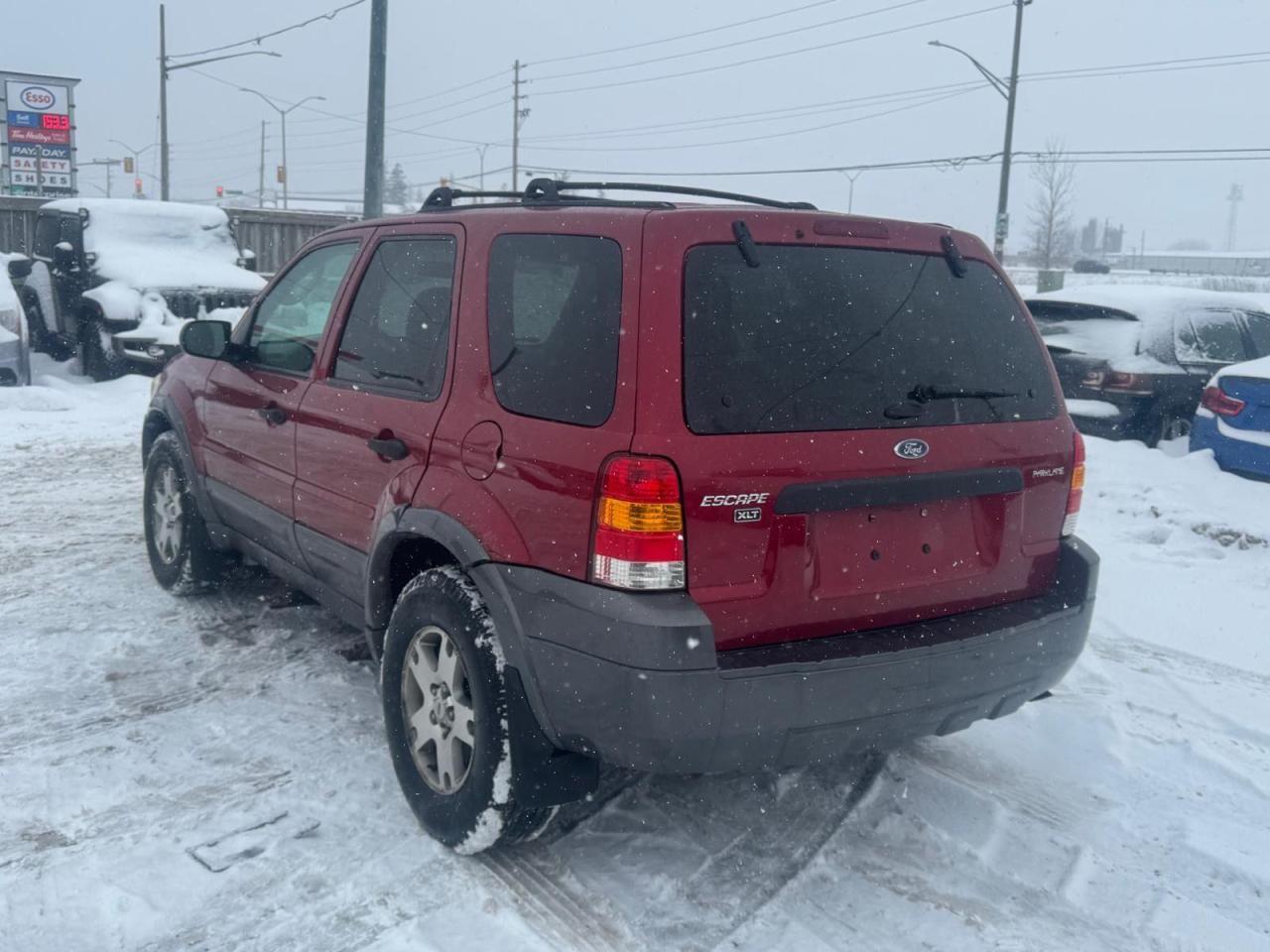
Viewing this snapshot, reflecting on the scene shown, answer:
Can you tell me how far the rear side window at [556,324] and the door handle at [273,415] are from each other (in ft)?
4.65

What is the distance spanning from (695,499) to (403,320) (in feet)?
4.95

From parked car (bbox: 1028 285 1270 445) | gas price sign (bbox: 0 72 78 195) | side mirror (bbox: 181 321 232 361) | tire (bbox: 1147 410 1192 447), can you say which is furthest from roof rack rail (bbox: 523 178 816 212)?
gas price sign (bbox: 0 72 78 195)

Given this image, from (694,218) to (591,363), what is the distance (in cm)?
47

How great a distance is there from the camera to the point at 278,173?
48188 mm

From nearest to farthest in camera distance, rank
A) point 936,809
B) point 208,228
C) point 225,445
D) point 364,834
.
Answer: point 364,834 → point 936,809 → point 225,445 → point 208,228

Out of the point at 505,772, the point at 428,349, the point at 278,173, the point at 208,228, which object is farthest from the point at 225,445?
the point at 278,173

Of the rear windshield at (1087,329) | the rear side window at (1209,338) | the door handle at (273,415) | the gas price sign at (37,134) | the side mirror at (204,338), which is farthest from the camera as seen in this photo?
the gas price sign at (37,134)

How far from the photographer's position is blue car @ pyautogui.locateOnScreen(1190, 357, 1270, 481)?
7.58 meters

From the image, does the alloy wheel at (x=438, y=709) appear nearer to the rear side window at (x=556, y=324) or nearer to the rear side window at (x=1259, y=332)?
the rear side window at (x=556, y=324)

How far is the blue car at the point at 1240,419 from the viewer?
7578mm

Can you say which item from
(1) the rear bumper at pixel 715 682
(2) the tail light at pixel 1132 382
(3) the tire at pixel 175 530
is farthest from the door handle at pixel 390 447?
(2) the tail light at pixel 1132 382

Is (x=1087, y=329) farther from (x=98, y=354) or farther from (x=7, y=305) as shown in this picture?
(x=98, y=354)

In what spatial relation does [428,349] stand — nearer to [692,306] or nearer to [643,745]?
[692,306]

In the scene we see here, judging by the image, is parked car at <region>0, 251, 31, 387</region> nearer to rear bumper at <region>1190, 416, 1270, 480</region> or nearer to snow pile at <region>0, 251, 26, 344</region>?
snow pile at <region>0, 251, 26, 344</region>
